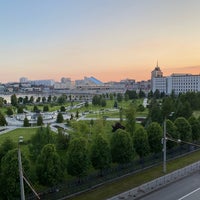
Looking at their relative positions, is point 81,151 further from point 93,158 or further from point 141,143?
point 141,143

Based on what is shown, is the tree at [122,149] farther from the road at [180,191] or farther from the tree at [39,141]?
the tree at [39,141]

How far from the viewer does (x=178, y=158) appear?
34031mm

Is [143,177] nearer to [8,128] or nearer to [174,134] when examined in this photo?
[174,134]

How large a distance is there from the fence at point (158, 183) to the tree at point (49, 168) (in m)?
4.92

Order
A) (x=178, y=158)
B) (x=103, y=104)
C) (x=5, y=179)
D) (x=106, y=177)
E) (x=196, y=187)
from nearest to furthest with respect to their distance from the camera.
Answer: (x=5, y=179), (x=196, y=187), (x=106, y=177), (x=178, y=158), (x=103, y=104)

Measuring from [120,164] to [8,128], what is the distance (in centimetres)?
3488

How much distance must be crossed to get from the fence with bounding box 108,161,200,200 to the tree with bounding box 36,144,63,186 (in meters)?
4.92

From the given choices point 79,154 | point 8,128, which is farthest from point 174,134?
point 8,128

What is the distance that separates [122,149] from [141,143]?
10.7 feet

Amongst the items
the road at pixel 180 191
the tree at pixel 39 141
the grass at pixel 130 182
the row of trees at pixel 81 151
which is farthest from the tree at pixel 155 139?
the tree at pixel 39 141

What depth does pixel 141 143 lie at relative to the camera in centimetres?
3102

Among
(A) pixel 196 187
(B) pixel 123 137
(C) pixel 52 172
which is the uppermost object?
(B) pixel 123 137

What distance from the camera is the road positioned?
2324 cm

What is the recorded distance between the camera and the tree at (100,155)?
27.1 m
